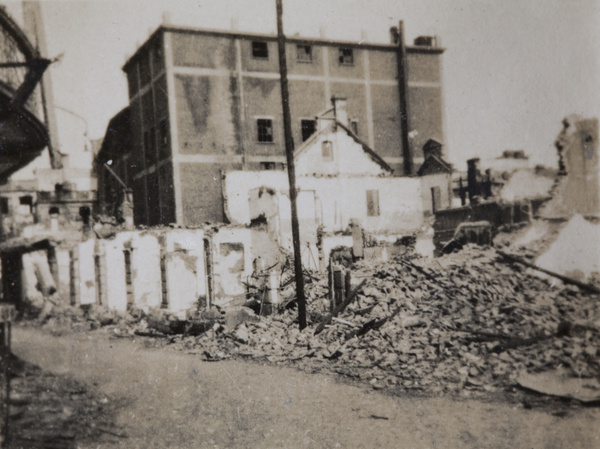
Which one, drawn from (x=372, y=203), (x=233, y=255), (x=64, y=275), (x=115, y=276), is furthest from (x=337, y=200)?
(x=64, y=275)

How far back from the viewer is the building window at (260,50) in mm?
22969

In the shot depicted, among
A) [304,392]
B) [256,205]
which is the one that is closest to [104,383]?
[304,392]

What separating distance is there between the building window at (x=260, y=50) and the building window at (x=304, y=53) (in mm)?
1657

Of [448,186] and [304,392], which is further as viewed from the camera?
[448,186]

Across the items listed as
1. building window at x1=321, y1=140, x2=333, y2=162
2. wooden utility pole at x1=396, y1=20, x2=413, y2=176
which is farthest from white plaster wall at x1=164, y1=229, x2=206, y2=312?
wooden utility pole at x1=396, y1=20, x2=413, y2=176

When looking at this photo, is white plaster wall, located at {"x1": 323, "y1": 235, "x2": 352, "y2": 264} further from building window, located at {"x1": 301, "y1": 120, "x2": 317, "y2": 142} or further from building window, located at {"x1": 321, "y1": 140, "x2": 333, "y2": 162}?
building window, located at {"x1": 301, "y1": 120, "x2": 317, "y2": 142}

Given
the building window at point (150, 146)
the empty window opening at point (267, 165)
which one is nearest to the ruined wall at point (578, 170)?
the empty window opening at point (267, 165)

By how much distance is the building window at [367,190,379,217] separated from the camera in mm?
21141

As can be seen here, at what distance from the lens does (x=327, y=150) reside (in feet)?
70.8

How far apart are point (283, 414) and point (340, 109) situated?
1824 cm

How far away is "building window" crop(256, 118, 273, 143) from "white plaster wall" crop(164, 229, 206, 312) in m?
9.13

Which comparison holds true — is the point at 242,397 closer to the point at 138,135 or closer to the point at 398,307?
the point at 398,307

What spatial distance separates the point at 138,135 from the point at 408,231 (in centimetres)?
1363

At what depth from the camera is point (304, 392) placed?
7387 millimetres
